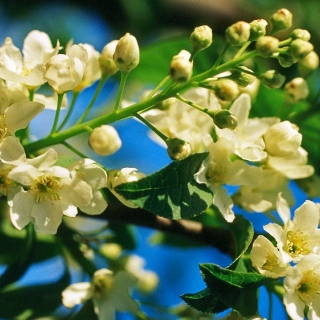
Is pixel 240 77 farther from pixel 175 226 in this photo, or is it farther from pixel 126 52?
pixel 175 226

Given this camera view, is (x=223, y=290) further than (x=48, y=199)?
No

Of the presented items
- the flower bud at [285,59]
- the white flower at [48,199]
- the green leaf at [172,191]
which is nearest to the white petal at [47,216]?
the white flower at [48,199]

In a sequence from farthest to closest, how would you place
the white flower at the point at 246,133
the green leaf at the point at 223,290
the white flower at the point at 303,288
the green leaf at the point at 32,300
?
the green leaf at the point at 32,300 → the white flower at the point at 246,133 → the white flower at the point at 303,288 → the green leaf at the point at 223,290

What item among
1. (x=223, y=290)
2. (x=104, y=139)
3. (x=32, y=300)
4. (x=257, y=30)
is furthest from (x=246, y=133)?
(x=32, y=300)

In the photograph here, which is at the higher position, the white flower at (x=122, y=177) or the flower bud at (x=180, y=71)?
the flower bud at (x=180, y=71)

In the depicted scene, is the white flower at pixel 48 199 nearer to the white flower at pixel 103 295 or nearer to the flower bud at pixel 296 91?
the white flower at pixel 103 295

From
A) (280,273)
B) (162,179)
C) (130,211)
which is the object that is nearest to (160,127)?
(130,211)

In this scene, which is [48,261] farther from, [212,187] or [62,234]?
[212,187]

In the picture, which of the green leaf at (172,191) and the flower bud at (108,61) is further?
the flower bud at (108,61)

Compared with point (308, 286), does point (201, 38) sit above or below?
above
